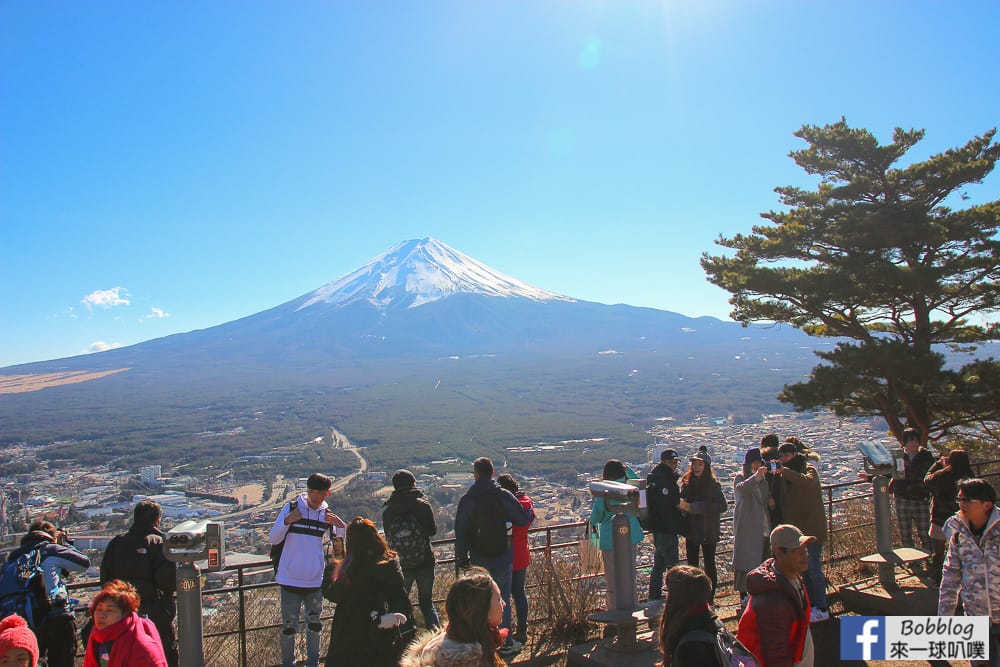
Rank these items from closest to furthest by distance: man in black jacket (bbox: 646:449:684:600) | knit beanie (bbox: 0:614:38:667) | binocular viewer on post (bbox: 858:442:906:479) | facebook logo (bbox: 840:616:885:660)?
1. knit beanie (bbox: 0:614:38:667)
2. facebook logo (bbox: 840:616:885:660)
3. man in black jacket (bbox: 646:449:684:600)
4. binocular viewer on post (bbox: 858:442:906:479)

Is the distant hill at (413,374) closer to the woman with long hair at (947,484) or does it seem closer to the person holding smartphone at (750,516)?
the person holding smartphone at (750,516)

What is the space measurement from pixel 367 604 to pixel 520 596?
224cm

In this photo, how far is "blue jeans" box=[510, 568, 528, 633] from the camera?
5.46 metres

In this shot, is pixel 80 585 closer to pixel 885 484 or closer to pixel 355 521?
pixel 355 521

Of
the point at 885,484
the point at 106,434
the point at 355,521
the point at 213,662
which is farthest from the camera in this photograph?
the point at 106,434

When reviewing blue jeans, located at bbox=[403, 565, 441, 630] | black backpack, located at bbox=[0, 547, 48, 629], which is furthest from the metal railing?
black backpack, located at bbox=[0, 547, 48, 629]

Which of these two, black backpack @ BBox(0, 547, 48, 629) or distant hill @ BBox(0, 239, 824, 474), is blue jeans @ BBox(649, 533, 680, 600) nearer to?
black backpack @ BBox(0, 547, 48, 629)

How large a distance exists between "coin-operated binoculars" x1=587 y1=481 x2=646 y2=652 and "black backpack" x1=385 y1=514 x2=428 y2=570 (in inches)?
52.9

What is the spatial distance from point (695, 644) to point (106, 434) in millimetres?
64215

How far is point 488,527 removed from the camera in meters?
5.20

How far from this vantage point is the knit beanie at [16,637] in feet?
10.5

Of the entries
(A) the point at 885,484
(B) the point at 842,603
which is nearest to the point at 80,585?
(B) the point at 842,603

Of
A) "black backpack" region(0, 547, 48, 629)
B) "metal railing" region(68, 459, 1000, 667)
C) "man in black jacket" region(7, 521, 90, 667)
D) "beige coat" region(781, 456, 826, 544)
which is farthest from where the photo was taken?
"beige coat" region(781, 456, 826, 544)

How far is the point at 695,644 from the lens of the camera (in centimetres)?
272
